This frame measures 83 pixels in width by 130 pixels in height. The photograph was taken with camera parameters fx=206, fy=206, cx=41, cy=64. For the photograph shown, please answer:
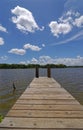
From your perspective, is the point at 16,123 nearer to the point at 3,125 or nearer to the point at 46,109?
the point at 3,125

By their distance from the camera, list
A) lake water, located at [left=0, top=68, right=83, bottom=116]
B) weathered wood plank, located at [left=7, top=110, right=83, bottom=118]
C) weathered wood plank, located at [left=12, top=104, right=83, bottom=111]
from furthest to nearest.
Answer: lake water, located at [left=0, top=68, right=83, bottom=116] < weathered wood plank, located at [left=12, top=104, right=83, bottom=111] < weathered wood plank, located at [left=7, top=110, right=83, bottom=118]

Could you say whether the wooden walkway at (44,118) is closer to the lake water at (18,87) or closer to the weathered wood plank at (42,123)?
the weathered wood plank at (42,123)

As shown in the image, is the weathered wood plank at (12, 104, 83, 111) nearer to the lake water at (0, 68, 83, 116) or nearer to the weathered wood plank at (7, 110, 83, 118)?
the weathered wood plank at (7, 110, 83, 118)

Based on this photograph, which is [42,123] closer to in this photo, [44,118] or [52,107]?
[44,118]

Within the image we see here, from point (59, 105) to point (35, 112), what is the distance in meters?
1.19

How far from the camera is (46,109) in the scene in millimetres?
6074

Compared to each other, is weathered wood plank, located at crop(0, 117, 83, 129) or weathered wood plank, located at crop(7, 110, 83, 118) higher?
weathered wood plank, located at crop(7, 110, 83, 118)

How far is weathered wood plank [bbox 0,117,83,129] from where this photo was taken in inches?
178

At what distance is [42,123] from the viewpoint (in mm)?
4711

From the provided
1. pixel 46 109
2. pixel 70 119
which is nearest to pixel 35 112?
pixel 46 109

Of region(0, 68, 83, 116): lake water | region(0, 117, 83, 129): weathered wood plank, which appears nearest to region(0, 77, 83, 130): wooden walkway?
region(0, 117, 83, 129): weathered wood plank

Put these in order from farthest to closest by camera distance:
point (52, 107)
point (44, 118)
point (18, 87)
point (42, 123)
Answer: point (18, 87) < point (52, 107) < point (44, 118) < point (42, 123)

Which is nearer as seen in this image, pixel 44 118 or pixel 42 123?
pixel 42 123

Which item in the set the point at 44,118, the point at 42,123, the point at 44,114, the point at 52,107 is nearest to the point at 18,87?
the point at 52,107
